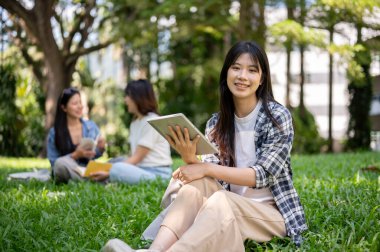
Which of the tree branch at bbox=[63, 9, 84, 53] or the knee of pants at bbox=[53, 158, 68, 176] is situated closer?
the knee of pants at bbox=[53, 158, 68, 176]

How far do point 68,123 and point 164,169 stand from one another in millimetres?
1223

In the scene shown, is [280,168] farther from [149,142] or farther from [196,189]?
[149,142]

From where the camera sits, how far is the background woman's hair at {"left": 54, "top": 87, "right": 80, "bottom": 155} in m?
5.27

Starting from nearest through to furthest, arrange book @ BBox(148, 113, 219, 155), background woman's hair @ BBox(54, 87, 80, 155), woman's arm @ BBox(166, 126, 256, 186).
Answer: book @ BBox(148, 113, 219, 155) < woman's arm @ BBox(166, 126, 256, 186) < background woman's hair @ BBox(54, 87, 80, 155)

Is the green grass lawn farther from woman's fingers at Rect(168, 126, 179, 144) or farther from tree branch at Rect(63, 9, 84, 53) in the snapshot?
tree branch at Rect(63, 9, 84, 53)

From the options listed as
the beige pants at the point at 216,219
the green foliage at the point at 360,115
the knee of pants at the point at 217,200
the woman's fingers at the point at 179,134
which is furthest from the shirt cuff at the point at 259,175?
the green foliage at the point at 360,115

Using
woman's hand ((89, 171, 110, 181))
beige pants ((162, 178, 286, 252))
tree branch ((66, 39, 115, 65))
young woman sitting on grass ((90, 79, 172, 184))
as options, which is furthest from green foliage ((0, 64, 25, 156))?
beige pants ((162, 178, 286, 252))

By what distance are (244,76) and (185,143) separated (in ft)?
1.72

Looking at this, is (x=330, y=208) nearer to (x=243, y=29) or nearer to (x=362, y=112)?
(x=243, y=29)

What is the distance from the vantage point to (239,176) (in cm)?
251

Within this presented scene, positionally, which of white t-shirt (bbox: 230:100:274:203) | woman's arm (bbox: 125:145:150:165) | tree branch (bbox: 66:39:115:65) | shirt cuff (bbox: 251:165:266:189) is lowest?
woman's arm (bbox: 125:145:150:165)

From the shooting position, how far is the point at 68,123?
5414mm

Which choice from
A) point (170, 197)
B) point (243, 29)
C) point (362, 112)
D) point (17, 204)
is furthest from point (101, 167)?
point (362, 112)

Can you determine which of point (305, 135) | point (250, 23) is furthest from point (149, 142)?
point (305, 135)
